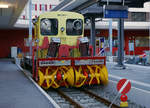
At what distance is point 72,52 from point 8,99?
461cm

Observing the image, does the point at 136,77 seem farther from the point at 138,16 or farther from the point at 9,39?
the point at 138,16

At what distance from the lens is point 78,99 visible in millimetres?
10500

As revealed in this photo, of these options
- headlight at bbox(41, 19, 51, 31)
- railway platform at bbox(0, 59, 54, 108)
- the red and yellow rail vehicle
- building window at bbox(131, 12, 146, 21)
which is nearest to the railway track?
the red and yellow rail vehicle

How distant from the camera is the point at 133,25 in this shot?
41.7 m

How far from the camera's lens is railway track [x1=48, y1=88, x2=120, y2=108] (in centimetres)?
942

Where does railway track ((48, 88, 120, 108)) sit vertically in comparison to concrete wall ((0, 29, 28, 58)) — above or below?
below

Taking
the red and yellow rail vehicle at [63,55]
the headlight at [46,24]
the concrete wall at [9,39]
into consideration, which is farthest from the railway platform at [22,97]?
the concrete wall at [9,39]

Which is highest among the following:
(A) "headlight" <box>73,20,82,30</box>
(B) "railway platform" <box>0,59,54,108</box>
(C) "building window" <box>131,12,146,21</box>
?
(C) "building window" <box>131,12,146,21</box>

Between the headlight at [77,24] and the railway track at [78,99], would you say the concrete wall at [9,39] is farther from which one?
the headlight at [77,24]

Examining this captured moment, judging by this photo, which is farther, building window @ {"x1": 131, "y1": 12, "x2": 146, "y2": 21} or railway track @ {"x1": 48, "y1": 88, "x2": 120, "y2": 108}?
building window @ {"x1": 131, "y1": 12, "x2": 146, "y2": 21}

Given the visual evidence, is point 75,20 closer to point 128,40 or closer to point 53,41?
point 53,41

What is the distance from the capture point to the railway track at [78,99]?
9422 mm

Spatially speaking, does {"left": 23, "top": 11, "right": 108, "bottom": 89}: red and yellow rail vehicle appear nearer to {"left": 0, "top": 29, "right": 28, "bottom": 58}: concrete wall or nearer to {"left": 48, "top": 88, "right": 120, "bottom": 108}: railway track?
{"left": 48, "top": 88, "right": 120, "bottom": 108}: railway track

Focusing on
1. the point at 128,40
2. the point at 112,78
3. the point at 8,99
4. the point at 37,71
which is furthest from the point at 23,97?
the point at 128,40
